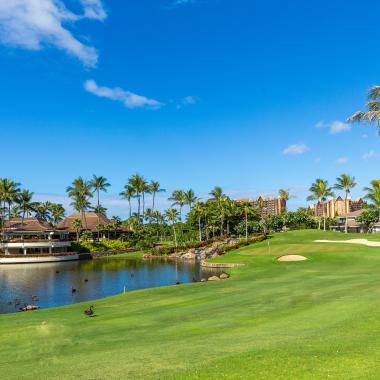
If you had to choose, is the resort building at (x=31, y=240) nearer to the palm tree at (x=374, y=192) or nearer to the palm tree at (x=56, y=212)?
the palm tree at (x=56, y=212)

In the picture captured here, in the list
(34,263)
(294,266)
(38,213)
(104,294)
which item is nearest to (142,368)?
(104,294)

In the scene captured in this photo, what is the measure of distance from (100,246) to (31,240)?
58.9ft

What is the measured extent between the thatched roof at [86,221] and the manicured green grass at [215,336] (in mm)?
100222

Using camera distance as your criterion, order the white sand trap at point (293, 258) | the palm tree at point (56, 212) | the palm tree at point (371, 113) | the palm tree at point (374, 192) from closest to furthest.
A: the palm tree at point (371, 113) < the white sand trap at point (293, 258) < the palm tree at point (374, 192) < the palm tree at point (56, 212)

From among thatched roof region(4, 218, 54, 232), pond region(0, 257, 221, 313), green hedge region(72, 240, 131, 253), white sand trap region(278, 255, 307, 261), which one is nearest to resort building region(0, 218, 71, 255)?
thatched roof region(4, 218, 54, 232)

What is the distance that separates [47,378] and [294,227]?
117m

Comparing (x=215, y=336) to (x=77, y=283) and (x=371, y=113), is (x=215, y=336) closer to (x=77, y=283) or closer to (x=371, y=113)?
(x=371, y=113)

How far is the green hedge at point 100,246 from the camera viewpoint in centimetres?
11044

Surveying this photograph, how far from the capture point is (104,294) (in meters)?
46.9

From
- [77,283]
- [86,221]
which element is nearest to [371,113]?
[77,283]

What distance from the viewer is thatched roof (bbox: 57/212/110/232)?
133 metres

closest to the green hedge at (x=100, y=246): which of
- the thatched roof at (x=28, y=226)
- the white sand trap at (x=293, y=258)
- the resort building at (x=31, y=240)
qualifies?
the resort building at (x=31, y=240)

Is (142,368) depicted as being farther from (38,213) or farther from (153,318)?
(38,213)

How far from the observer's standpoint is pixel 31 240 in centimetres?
10181
